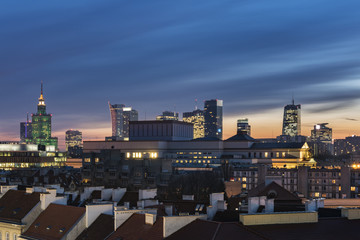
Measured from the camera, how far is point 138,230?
5841 cm

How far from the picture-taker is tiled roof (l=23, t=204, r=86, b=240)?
6919cm

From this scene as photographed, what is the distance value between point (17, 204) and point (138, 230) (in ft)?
101

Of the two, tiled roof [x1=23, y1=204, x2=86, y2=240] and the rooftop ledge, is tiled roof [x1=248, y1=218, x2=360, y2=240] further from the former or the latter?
tiled roof [x1=23, y1=204, x2=86, y2=240]

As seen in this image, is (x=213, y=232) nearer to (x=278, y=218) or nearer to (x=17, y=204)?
(x=278, y=218)

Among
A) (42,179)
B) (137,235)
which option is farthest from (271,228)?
(42,179)

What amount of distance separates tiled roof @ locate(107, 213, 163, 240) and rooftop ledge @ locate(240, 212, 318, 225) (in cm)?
Answer: 758

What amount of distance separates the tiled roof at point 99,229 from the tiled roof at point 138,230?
301 cm

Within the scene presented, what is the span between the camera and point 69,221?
229 feet

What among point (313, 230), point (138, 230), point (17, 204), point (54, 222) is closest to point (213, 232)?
point (138, 230)

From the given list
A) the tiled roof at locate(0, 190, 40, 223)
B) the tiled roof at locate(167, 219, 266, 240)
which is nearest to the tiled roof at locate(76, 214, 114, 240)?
the tiled roof at locate(167, 219, 266, 240)

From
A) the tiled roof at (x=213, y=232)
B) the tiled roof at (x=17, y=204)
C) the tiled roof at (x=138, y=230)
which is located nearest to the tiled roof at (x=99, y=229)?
the tiled roof at (x=138, y=230)

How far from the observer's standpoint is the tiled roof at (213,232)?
51.4 meters

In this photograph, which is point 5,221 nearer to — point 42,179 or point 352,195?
point 42,179

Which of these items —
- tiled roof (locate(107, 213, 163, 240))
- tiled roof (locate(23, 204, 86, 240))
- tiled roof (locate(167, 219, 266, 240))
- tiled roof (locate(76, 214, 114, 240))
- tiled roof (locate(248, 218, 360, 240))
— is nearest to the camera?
tiled roof (locate(167, 219, 266, 240))
